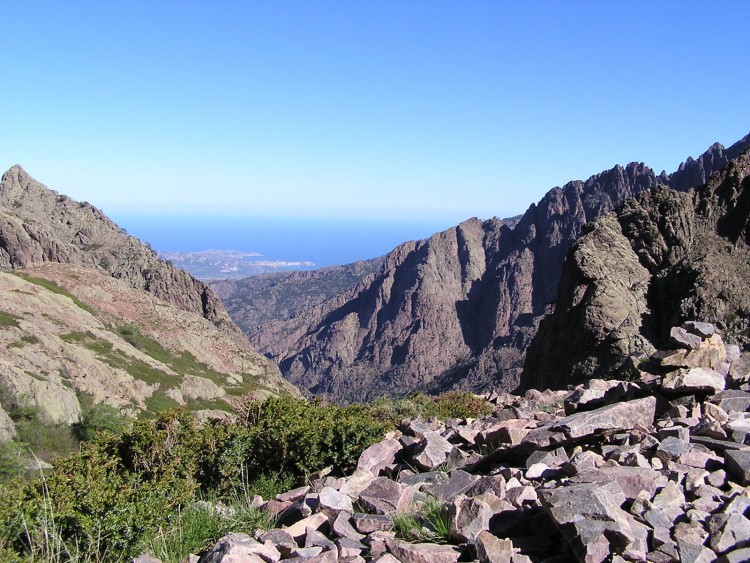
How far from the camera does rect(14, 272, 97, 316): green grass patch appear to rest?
276ft

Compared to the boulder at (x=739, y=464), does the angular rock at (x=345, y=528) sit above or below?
below

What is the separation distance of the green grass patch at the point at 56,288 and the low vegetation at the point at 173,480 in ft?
259

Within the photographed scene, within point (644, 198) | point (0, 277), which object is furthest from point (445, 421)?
point (0, 277)

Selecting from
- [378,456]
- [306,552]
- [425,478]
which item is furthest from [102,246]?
[306,552]

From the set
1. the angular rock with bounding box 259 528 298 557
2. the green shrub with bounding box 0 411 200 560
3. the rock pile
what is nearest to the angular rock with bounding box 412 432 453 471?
the rock pile

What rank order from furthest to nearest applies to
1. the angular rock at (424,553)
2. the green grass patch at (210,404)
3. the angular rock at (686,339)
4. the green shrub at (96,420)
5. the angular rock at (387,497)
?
the green grass patch at (210,404) → the green shrub at (96,420) → the angular rock at (686,339) → the angular rock at (387,497) → the angular rock at (424,553)

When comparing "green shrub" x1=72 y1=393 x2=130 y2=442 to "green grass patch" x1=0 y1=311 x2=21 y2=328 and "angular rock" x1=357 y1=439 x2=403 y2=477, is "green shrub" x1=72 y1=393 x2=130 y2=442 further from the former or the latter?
"angular rock" x1=357 y1=439 x2=403 y2=477

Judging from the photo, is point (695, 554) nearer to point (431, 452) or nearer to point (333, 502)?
point (333, 502)

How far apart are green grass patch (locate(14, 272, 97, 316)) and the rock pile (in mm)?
84471

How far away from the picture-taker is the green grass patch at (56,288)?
84.0 metres

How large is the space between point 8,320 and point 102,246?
7791cm

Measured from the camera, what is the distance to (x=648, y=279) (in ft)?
150

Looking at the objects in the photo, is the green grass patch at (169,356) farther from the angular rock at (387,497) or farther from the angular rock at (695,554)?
the angular rock at (695,554)

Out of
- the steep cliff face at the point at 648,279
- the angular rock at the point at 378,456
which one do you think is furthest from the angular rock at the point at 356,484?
the steep cliff face at the point at 648,279
